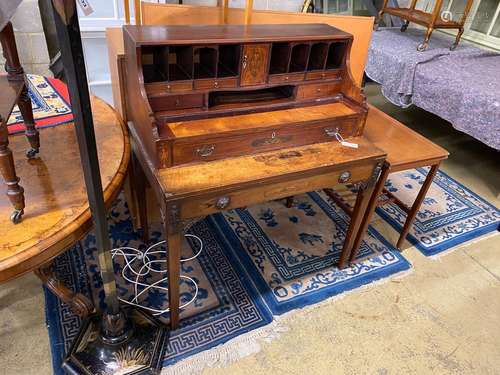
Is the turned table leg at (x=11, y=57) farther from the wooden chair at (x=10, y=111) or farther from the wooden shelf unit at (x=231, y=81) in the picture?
the wooden shelf unit at (x=231, y=81)

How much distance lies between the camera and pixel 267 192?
150cm

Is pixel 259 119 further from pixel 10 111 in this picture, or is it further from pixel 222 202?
pixel 10 111

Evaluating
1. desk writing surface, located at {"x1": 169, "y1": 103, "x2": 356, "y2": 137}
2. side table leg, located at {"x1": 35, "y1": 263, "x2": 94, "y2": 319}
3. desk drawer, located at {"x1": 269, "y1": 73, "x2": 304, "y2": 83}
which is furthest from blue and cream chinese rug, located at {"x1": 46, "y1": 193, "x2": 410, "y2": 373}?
desk drawer, located at {"x1": 269, "y1": 73, "x2": 304, "y2": 83}

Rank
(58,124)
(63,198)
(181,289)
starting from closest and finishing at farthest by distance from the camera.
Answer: (63,198) → (58,124) → (181,289)

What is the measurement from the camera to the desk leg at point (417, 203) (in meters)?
2.02

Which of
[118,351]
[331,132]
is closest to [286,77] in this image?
[331,132]

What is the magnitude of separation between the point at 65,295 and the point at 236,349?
0.73 m

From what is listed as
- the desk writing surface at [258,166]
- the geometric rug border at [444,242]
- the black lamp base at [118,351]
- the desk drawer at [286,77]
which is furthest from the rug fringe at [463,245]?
the black lamp base at [118,351]

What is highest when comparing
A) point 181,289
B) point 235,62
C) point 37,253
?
point 235,62

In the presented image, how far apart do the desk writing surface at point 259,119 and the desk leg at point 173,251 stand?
0.29 m

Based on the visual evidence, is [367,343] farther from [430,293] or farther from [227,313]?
[227,313]

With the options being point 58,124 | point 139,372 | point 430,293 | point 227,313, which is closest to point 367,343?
point 430,293

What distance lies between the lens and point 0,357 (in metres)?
1.52

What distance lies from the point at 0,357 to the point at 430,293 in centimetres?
195
